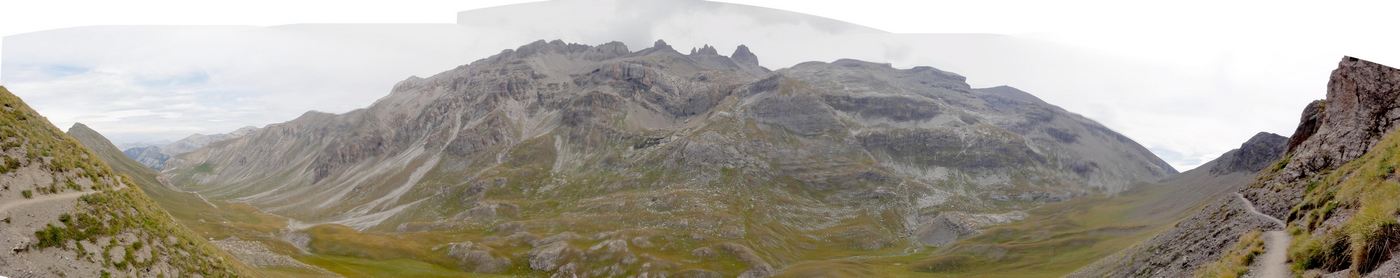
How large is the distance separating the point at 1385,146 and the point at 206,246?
219 feet

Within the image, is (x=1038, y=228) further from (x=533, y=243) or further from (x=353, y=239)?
(x=353, y=239)

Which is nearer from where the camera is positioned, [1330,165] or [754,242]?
[1330,165]

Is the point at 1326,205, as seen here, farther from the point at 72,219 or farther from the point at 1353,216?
the point at 72,219

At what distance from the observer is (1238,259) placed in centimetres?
2839

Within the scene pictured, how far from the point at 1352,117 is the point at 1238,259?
18020mm

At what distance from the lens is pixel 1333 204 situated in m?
26.8

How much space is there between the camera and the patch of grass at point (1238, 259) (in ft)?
88.7

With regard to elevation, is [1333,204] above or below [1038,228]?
above

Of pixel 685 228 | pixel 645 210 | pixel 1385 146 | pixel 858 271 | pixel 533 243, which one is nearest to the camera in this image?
pixel 1385 146

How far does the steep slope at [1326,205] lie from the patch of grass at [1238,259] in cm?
10

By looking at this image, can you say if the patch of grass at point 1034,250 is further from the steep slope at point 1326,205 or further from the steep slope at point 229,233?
the steep slope at point 229,233

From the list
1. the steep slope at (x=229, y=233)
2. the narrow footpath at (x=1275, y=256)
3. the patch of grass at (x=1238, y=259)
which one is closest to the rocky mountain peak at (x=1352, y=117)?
the narrow footpath at (x=1275, y=256)

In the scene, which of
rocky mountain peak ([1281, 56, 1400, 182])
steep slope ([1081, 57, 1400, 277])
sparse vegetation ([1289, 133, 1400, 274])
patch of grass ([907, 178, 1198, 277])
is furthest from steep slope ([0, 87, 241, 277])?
patch of grass ([907, 178, 1198, 277])

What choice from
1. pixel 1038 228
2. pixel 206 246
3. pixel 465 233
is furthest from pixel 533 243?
pixel 1038 228
